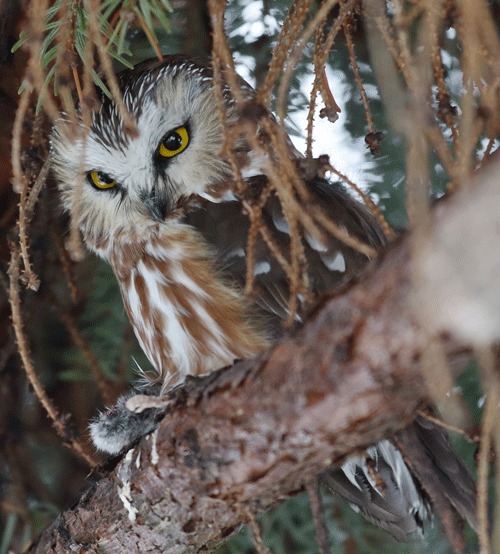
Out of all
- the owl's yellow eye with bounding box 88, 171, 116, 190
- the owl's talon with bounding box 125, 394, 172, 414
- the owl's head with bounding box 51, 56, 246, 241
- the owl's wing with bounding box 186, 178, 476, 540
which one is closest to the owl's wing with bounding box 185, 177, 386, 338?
the owl's wing with bounding box 186, 178, 476, 540

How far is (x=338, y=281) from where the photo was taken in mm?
1424

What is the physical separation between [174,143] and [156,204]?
0.20 m

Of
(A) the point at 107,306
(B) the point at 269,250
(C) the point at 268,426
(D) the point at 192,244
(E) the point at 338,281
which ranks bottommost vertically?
(C) the point at 268,426

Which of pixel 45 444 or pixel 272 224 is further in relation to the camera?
pixel 45 444

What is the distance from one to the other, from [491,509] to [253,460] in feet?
4.09

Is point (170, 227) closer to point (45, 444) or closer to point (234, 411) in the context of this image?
point (234, 411)

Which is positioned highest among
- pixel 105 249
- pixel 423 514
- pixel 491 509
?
pixel 105 249

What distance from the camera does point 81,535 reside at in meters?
1.40

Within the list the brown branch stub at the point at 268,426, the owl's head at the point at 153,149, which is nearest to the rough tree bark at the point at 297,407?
the brown branch stub at the point at 268,426

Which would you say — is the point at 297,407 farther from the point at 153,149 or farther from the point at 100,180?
the point at 100,180

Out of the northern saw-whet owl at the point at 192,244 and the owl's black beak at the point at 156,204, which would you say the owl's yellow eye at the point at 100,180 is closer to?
the northern saw-whet owl at the point at 192,244

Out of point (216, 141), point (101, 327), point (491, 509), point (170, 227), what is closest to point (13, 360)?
point (101, 327)

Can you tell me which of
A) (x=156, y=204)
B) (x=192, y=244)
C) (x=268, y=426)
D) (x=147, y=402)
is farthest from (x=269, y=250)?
(x=268, y=426)

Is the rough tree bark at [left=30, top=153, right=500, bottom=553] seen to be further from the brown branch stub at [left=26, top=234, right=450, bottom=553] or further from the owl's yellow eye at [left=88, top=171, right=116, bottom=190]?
the owl's yellow eye at [left=88, top=171, right=116, bottom=190]
